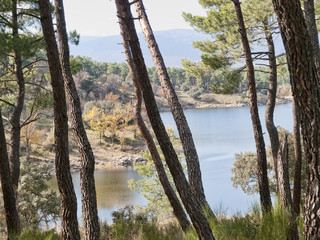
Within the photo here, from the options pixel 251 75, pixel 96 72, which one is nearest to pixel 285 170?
pixel 251 75

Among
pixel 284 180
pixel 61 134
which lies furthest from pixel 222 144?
pixel 284 180

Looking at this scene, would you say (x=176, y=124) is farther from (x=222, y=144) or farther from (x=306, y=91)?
(x=222, y=144)

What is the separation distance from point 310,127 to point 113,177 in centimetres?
2309

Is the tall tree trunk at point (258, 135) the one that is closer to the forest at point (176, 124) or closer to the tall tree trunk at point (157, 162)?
the forest at point (176, 124)

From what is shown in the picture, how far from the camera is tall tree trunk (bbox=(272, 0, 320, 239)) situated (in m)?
1.96

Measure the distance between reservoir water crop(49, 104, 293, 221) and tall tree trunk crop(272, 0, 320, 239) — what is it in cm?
456

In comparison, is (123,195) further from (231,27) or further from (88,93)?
(88,93)

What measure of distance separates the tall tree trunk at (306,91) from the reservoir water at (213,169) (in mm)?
4564

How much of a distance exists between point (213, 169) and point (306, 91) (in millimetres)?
24073

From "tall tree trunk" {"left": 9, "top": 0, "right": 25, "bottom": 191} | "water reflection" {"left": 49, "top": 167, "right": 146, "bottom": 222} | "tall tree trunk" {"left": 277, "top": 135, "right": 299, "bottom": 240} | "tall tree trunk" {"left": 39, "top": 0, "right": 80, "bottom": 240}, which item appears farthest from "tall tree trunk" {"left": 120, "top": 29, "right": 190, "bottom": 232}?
"water reflection" {"left": 49, "top": 167, "right": 146, "bottom": 222}

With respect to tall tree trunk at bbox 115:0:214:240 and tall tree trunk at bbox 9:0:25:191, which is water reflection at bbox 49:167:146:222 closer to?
tall tree trunk at bbox 9:0:25:191

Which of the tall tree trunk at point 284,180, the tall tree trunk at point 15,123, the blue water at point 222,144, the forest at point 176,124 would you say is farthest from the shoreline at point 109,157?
the tall tree trunk at point 284,180

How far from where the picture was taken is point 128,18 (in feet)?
10.4

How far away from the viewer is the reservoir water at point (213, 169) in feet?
62.4
